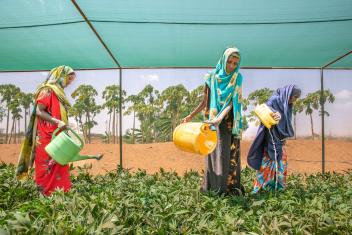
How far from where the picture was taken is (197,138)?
2846mm

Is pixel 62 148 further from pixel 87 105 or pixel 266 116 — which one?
pixel 87 105

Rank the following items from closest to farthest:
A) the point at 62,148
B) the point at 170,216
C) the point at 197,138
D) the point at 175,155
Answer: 1. the point at 170,216
2. the point at 197,138
3. the point at 62,148
4. the point at 175,155

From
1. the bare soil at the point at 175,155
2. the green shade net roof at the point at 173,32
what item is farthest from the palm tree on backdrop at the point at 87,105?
the green shade net roof at the point at 173,32

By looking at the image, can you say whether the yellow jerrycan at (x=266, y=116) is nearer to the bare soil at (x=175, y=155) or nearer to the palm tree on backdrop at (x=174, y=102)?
the bare soil at (x=175, y=155)

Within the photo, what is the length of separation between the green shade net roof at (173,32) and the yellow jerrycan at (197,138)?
1.51 meters

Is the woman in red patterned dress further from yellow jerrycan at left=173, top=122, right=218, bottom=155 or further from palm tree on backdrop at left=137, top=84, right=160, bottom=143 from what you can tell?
palm tree on backdrop at left=137, top=84, right=160, bottom=143

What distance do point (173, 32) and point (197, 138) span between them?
218 cm

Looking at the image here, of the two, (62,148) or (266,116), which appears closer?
(62,148)

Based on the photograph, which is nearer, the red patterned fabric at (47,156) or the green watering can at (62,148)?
the green watering can at (62,148)

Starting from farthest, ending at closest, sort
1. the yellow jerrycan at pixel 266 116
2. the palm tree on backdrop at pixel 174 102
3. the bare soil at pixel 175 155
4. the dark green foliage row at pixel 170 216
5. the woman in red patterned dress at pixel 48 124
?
the palm tree on backdrop at pixel 174 102 < the bare soil at pixel 175 155 < the yellow jerrycan at pixel 266 116 < the woman in red patterned dress at pixel 48 124 < the dark green foliage row at pixel 170 216

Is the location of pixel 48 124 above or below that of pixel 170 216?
above

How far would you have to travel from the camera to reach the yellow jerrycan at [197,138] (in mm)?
2855

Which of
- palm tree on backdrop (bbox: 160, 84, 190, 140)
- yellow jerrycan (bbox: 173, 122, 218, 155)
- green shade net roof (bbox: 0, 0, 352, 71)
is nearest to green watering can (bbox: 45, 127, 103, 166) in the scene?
yellow jerrycan (bbox: 173, 122, 218, 155)

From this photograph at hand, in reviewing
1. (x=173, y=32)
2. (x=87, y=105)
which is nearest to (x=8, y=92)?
(x=87, y=105)
